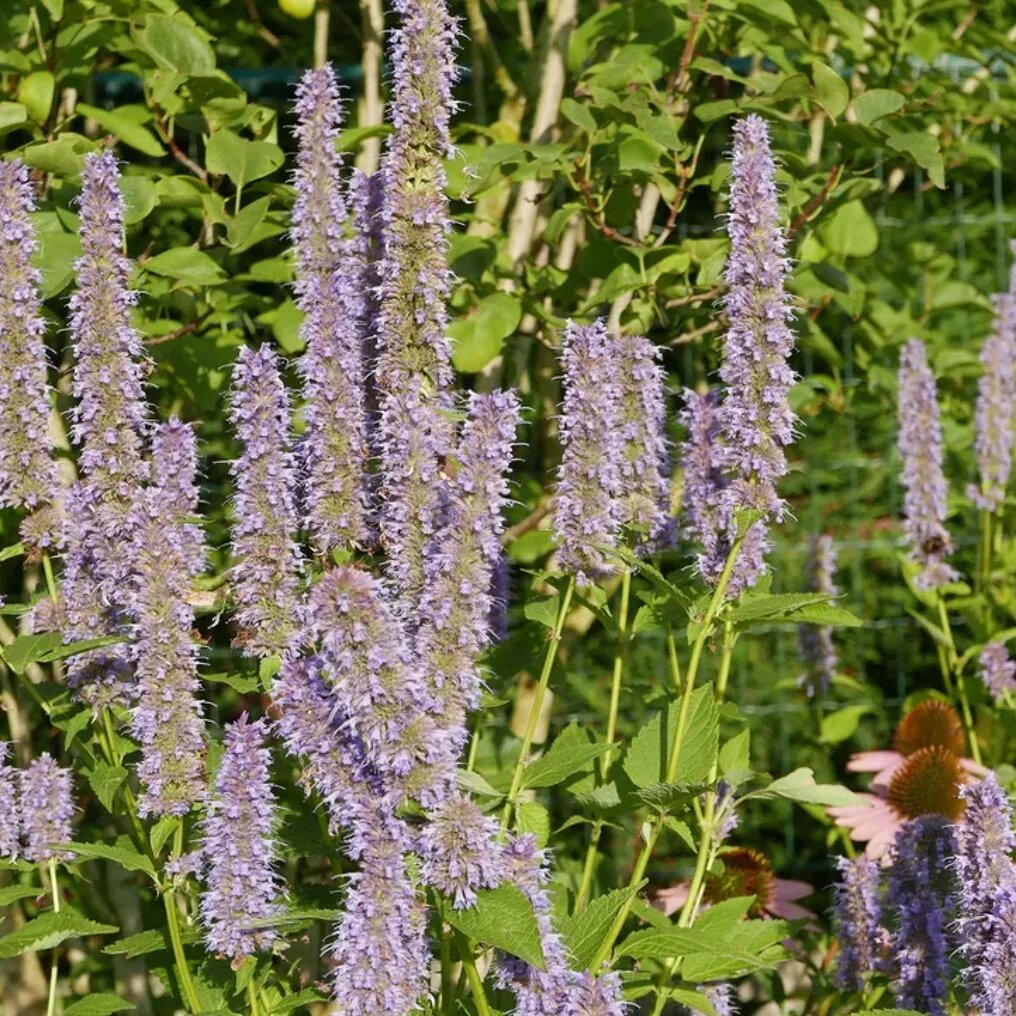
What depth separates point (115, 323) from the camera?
254cm

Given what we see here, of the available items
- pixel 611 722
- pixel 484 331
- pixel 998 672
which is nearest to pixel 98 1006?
pixel 611 722

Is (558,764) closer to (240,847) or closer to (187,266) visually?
(240,847)

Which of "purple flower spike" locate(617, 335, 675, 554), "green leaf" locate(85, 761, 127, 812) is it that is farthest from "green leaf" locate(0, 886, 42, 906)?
"purple flower spike" locate(617, 335, 675, 554)

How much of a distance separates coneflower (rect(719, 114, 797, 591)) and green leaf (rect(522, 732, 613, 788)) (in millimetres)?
437

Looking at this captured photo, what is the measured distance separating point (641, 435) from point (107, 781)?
39.2 inches

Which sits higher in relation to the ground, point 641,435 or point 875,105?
point 875,105

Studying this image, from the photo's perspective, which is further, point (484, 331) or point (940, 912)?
point (484, 331)

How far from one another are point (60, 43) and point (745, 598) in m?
1.95

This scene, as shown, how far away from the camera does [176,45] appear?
130 inches

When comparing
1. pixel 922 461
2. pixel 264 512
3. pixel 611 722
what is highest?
pixel 922 461

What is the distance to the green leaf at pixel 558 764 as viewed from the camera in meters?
2.50

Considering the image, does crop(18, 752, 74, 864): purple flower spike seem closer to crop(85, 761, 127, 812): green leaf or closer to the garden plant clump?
the garden plant clump

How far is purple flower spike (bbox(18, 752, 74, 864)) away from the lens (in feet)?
8.79

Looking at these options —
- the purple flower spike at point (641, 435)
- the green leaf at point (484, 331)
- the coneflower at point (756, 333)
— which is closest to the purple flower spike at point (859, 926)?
the purple flower spike at point (641, 435)
